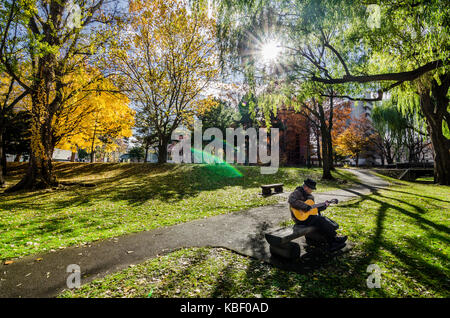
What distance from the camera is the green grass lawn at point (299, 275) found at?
11.5 feet

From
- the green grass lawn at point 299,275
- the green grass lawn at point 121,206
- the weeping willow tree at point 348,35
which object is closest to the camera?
the green grass lawn at point 299,275

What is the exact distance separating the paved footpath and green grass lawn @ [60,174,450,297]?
405 mm

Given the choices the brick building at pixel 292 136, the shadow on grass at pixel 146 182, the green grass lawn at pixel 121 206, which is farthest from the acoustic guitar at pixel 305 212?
the brick building at pixel 292 136

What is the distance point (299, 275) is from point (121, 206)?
8694mm

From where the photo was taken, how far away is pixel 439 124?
17406 millimetres

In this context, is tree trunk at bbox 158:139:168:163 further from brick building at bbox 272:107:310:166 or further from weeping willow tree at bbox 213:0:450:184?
brick building at bbox 272:107:310:166

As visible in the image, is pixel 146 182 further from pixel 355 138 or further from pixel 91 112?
pixel 355 138

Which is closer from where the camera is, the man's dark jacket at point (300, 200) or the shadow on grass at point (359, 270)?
the shadow on grass at point (359, 270)

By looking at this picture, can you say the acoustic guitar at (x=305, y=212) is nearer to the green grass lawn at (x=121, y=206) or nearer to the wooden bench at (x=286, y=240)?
the wooden bench at (x=286, y=240)

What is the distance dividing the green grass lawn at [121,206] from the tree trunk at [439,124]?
8.38 metres

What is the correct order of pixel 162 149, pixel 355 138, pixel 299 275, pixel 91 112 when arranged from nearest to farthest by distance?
pixel 299 275
pixel 91 112
pixel 162 149
pixel 355 138

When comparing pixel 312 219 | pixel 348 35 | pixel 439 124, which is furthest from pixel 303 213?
pixel 439 124

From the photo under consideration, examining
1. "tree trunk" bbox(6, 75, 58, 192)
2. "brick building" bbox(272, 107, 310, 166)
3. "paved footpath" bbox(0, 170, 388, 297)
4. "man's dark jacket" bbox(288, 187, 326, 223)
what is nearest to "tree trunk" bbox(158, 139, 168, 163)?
"tree trunk" bbox(6, 75, 58, 192)
